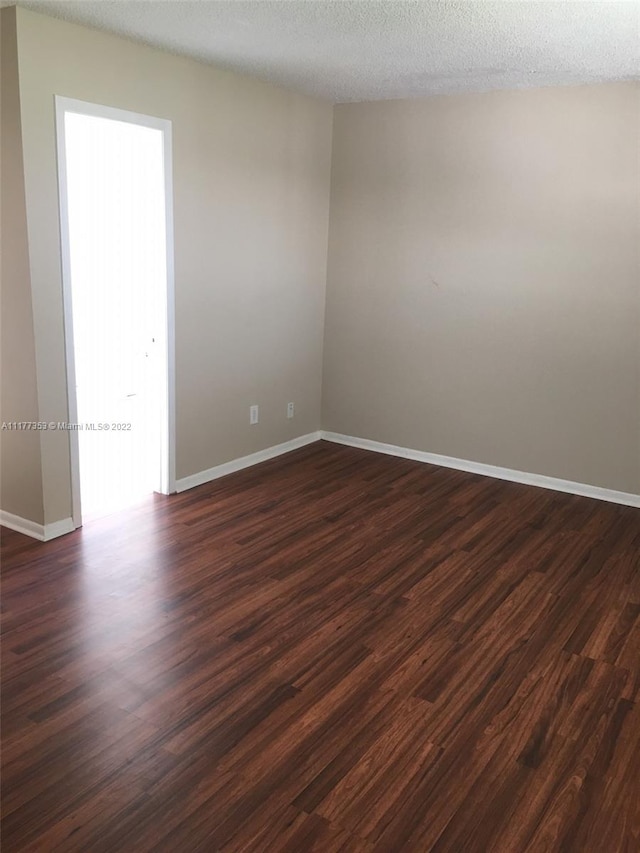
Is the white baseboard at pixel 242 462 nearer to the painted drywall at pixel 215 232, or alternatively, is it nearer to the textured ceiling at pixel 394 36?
the painted drywall at pixel 215 232

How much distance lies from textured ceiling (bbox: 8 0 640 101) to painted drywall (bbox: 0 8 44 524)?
1.31ft

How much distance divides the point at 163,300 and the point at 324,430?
6.54 feet

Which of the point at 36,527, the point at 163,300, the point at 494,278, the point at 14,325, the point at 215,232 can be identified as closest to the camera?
the point at 14,325

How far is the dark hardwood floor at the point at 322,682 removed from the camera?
202 cm

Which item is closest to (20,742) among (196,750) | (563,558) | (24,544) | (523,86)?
(196,750)

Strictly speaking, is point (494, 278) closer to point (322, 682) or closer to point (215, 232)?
point (215, 232)

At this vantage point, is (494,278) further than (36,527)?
Yes

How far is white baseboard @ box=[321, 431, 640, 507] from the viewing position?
4555mm

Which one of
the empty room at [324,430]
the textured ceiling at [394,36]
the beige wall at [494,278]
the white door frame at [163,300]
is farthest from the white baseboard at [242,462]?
the textured ceiling at [394,36]

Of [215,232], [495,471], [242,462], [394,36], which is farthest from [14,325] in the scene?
[495,471]

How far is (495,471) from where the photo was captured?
16.3ft

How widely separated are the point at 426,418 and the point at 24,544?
280 centimetres

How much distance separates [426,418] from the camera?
518cm

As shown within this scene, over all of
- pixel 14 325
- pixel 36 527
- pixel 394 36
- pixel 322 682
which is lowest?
pixel 322 682
